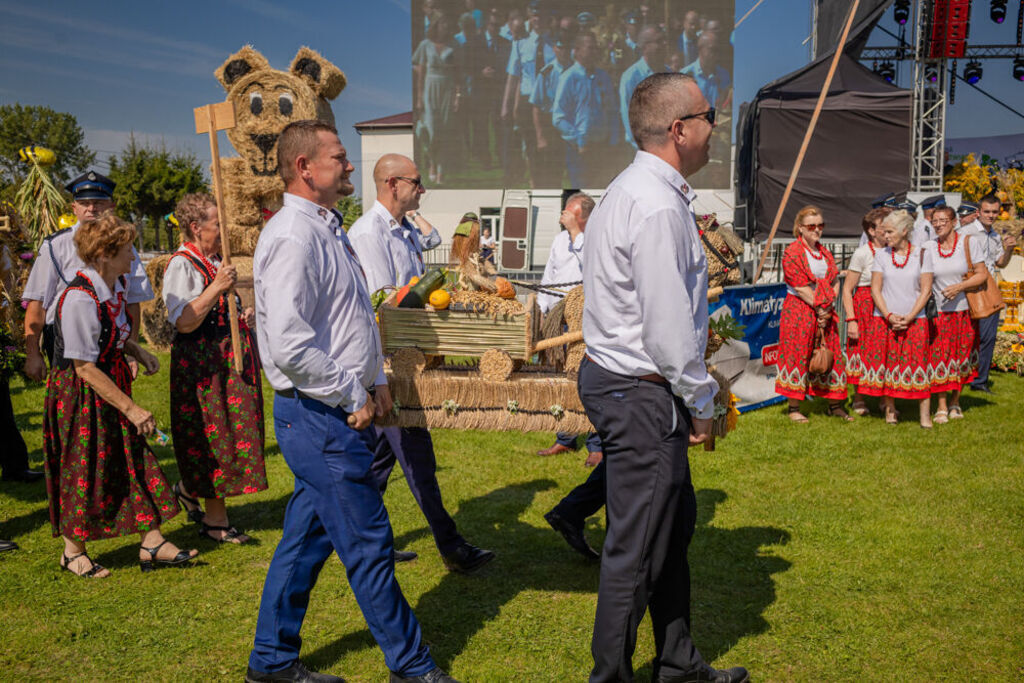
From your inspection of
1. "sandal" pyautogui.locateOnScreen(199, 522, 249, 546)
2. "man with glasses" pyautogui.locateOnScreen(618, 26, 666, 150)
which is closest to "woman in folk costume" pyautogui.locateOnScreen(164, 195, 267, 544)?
"sandal" pyautogui.locateOnScreen(199, 522, 249, 546)

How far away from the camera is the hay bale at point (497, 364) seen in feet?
12.0

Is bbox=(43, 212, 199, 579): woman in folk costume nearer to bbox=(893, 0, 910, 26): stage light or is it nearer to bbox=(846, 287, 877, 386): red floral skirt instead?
bbox=(846, 287, 877, 386): red floral skirt

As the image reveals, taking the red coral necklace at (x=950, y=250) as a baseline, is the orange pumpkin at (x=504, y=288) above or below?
below

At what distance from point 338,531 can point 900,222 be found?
21.7ft

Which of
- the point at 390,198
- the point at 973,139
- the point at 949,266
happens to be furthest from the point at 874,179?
the point at 390,198

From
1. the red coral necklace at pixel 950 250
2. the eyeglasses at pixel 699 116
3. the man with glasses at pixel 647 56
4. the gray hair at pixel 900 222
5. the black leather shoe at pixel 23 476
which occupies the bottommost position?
the black leather shoe at pixel 23 476

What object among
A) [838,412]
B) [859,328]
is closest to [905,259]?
[859,328]

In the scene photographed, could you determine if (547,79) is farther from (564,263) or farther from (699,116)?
(699,116)

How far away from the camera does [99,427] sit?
4309mm

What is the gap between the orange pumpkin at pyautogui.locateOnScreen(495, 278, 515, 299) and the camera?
12.3 ft

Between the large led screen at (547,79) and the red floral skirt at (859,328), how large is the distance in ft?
60.1

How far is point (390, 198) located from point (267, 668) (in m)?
2.31

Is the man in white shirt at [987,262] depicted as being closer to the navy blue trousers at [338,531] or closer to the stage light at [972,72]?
the navy blue trousers at [338,531]

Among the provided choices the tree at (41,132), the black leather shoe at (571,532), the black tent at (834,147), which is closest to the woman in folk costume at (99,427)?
the black leather shoe at (571,532)
